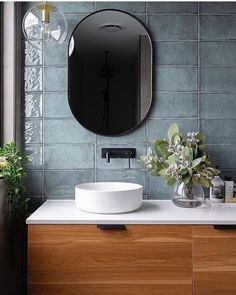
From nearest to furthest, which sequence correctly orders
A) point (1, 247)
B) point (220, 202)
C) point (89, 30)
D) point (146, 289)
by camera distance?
point (146, 289)
point (1, 247)
point (220, 202)
point (89, 30)

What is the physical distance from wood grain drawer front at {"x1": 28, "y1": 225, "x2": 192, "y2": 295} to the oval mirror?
77 cm

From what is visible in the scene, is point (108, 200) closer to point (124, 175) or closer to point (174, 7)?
point (124, 175)

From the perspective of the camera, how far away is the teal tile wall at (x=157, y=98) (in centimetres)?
199

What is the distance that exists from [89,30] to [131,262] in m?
1.47

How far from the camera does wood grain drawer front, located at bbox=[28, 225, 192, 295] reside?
1470mm

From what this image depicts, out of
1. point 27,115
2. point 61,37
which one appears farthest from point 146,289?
point 61,37

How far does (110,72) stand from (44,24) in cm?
55

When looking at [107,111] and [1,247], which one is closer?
[1,247]

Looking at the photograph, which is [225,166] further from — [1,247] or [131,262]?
[1,247]

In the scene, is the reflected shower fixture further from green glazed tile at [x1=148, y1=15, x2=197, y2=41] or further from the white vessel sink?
the white vessel sink

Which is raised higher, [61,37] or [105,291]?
[61,37]

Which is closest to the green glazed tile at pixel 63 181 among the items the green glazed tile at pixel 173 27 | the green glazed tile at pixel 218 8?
the green glazed tile at pixel 173 27

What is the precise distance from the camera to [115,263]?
1.47 metres

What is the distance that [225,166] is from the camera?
1989 mm
